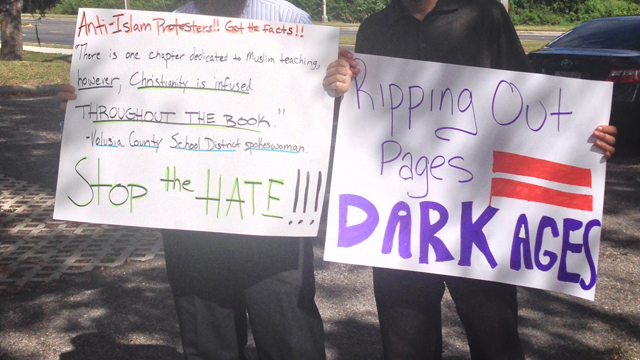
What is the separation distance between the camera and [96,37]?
7.50ft

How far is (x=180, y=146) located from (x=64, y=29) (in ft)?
106

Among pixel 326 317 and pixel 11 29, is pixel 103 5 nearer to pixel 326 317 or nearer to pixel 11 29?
pixel 11 29

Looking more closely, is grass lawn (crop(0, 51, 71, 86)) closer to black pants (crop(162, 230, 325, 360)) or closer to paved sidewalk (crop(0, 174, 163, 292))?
paved sidewalk (crop(0, 174, 163, 292))

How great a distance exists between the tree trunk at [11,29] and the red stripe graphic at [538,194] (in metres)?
16.4

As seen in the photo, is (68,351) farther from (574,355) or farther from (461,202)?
(574,355)

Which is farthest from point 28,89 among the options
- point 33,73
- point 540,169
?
point 540,169

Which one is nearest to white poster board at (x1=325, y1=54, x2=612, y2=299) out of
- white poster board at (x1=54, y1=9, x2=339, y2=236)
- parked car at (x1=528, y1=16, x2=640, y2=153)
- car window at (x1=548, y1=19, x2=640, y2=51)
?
white poster board at (x1=54, y1=9, x2=339, y2=236)

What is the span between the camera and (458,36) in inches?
87.0

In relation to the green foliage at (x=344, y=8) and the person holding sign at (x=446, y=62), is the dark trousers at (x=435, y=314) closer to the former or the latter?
the person holding sign at (x=446, y=62)

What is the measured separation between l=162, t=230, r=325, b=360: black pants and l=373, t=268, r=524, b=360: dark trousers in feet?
0.92

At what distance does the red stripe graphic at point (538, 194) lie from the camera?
2174 millimetres

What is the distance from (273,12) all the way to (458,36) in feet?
2.13

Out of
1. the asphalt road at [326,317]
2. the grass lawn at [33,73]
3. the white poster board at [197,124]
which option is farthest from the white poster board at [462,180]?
the grass lawn at [33,73]

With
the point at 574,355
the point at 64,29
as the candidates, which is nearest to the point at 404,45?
the point at 574,355
